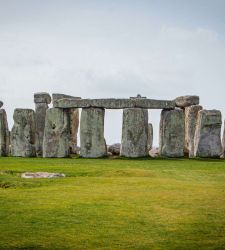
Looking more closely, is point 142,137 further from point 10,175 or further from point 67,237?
point 67,237

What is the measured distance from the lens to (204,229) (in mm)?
11922

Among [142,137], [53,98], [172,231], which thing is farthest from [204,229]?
[53,98]

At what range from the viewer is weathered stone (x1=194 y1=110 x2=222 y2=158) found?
30297 mm

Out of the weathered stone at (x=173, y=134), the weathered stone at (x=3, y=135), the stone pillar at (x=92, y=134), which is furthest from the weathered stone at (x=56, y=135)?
the weathered stone at (x=173, y=134)

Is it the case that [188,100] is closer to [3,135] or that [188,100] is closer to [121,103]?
[121,103]

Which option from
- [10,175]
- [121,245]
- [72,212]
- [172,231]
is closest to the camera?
[121,245]

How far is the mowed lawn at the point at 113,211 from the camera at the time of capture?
36.1 feet

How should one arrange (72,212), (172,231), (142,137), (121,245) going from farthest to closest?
(142,137), (72,212), (172,231), (121,245)

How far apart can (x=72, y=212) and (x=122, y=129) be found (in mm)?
17207

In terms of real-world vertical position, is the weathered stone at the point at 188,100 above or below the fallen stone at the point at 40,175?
above

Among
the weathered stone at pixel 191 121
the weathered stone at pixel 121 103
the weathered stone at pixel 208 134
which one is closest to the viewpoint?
the weathered stone at pixel 208 134

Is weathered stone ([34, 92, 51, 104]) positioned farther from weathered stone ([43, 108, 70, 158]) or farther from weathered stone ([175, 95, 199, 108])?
weathered stone ([175, 95, 199, 108])

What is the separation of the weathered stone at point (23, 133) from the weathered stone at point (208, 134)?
27.7 feet

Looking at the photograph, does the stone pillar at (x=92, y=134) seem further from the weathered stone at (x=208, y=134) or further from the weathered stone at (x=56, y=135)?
the weathered stone at (x=208, y=134)
